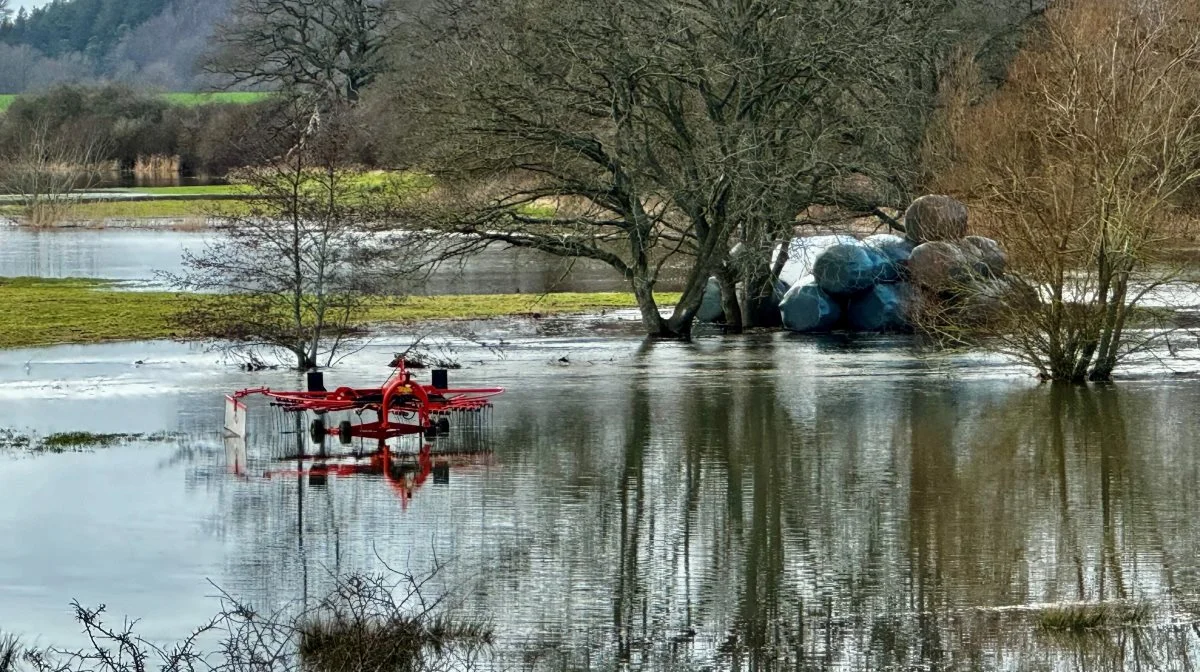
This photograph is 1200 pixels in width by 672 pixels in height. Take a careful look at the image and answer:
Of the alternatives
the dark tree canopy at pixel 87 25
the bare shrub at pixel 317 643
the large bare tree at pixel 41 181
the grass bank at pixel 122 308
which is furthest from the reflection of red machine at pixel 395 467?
the dark tree canopy at pixel 87 25

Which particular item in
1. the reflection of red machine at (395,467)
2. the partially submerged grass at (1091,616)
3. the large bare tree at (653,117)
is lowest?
the partially submerged grass at (1091,616)

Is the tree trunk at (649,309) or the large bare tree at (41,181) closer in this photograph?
the tree trunk at (649,309)

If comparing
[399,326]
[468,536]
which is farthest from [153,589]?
[399,326]

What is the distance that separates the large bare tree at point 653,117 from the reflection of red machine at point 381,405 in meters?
8.34

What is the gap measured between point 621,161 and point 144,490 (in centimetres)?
1328

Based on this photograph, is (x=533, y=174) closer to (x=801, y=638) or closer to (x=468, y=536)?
(x=468, y=536)

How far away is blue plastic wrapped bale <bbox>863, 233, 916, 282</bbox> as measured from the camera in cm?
2861

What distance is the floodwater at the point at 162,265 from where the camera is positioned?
1473 inches

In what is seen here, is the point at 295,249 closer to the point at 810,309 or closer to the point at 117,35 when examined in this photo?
the point at 810,309

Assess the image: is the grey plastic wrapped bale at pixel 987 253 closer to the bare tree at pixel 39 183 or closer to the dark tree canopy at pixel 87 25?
the bare tree at pixel 39 183

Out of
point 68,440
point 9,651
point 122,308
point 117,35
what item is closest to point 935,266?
point 122,308

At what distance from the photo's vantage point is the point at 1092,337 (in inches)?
835

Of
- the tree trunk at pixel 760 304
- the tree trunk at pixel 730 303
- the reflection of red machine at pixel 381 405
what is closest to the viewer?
the reflection of red machine at pixel 381 405

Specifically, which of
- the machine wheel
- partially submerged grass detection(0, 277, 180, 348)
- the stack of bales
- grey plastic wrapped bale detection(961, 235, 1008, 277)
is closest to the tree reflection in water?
the machine wheel
